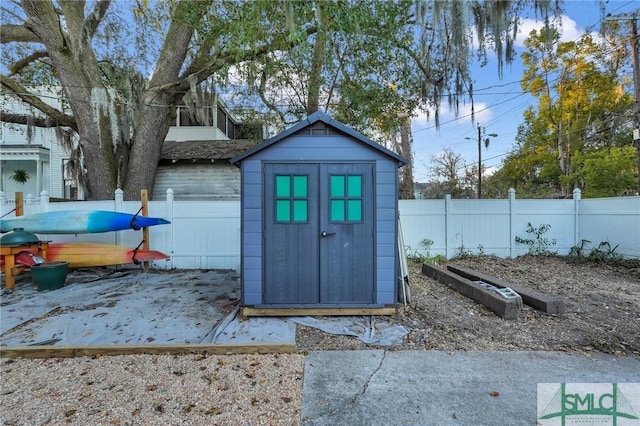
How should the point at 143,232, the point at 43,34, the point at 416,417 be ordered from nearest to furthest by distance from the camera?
1. the point at 416,417
2. the point at 143,232
3. the point at 43,34

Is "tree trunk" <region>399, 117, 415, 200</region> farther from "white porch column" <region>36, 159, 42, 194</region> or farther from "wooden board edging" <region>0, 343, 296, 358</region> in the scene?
"white porch column" <region>36, 159, 42, 194</region>

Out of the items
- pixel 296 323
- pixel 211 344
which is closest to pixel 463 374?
pixel 296 323

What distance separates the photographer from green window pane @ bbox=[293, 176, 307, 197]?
3.81 m

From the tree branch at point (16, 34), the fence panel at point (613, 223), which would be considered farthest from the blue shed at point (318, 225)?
the tree branch at point (16, 34)

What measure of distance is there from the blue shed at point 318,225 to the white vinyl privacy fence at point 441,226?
2849 millimetres

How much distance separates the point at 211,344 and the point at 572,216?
27.9ft

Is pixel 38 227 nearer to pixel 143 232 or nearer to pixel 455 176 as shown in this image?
pixel 143 232

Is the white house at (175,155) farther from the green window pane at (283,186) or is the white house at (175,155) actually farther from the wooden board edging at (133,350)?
the wooden board edging at (133,350)

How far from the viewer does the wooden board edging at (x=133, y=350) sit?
2.96 metres

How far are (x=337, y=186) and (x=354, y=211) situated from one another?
0.37m

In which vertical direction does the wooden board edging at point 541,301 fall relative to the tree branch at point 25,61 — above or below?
below

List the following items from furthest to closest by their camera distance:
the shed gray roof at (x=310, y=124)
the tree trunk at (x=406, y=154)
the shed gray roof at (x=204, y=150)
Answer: the tree trunk at (x=406, y=154) < the shed gray roof at (x=204, y=150) < the shed gray roof at (x=310, y=124)

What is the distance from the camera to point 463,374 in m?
2.60

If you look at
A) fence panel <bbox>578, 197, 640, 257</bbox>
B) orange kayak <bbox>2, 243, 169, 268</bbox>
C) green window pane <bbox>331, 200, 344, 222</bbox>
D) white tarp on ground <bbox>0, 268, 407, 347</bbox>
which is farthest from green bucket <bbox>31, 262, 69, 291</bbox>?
fence panel <bbox>578, 197, 640, 257</bbox>
